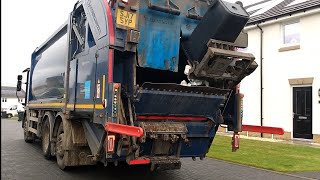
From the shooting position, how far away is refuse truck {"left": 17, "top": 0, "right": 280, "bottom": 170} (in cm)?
552

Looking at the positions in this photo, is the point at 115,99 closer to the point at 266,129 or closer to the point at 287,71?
the point at 266,129

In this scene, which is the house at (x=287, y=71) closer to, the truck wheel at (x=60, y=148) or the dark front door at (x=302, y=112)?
the dark front door at (x=302, y=112)

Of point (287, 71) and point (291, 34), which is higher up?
point (291, 34)

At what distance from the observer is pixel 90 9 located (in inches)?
250

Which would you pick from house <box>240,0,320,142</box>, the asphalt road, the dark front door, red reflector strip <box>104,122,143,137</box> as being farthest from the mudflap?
the dark front door

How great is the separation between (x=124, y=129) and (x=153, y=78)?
195 cm

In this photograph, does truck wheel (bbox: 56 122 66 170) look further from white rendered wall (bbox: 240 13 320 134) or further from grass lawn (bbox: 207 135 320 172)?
white rendered wall (bbox: 240 13 320 134)

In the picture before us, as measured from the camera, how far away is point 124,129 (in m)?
5.01

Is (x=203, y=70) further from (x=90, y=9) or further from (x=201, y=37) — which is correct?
(x=90, y=9)

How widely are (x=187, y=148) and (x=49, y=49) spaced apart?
5358mm

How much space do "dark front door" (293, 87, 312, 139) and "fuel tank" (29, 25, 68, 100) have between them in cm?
959

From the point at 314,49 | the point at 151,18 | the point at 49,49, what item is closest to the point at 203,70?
the point at 151,18

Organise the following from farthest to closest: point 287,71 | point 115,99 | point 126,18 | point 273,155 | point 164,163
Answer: point 287,71, point 273,155, point 164,163, point 126,18, point 115,99

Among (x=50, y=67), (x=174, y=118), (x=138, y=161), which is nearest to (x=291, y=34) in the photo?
Result: (x=50, y=67)
